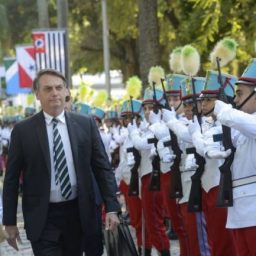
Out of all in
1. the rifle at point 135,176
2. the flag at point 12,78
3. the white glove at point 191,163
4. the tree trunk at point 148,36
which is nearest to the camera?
the white glove at point 191,163

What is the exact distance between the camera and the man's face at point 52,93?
6.63 metres

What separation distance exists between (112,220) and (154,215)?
3220mm

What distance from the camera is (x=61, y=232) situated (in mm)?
6551

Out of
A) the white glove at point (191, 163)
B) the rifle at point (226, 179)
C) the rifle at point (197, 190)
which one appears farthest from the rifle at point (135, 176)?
the rifle at point (226, 179)

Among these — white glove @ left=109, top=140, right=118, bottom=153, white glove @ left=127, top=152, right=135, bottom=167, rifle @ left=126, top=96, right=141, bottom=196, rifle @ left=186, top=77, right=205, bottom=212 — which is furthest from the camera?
white glove @ left=109, top=140, right=118, bottom=153

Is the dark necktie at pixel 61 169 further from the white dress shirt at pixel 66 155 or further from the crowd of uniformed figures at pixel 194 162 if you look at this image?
the crowd of uniformed figures at pixel 194 162

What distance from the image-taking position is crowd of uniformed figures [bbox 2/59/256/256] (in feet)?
20.5

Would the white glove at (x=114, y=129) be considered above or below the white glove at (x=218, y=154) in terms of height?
below

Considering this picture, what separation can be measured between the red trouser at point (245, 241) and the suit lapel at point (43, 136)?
4.63ft

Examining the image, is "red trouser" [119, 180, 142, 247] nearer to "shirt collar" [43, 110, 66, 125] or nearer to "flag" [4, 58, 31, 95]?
"shirt collar" [43, 110, 66, 125]

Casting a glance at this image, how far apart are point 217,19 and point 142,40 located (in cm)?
267

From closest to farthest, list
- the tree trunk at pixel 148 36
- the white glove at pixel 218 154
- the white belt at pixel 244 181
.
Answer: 1. the white belt at pixel 244 181
2. the white glove at pixel 218 154
3. the tree trunk at pixel 148 36

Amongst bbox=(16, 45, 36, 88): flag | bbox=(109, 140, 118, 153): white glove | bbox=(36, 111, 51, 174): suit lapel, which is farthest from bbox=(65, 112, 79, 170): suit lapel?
bbox=(16, 45, 36, 88): flag

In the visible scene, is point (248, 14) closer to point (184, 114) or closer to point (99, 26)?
point (184, 114)
